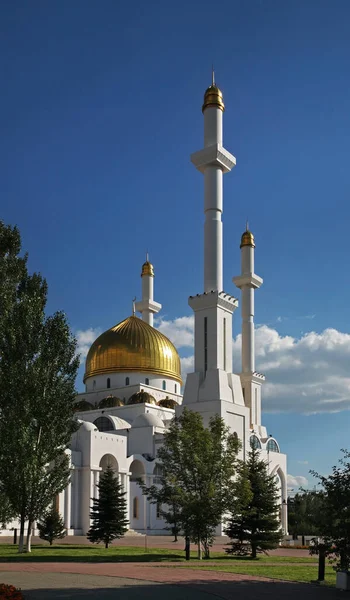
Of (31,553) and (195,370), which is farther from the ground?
(195,370)

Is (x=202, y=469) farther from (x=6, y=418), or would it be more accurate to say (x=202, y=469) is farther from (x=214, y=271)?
(x=214, y=271)

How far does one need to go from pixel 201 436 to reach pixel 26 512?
23.4 ft

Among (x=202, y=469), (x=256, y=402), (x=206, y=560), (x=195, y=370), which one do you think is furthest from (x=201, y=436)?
(x=256, y=402)

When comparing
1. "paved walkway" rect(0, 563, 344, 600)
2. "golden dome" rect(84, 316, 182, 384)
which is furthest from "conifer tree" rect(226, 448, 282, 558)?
"golden dome" rect(84, 316, 182, 384)

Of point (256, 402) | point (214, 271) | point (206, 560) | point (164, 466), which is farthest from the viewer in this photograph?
point (256, 402)

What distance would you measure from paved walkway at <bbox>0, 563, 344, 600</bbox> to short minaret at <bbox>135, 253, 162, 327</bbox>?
43526mm

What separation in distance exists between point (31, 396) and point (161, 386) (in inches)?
1236

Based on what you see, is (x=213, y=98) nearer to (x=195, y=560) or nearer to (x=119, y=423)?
(x=119, y=423)

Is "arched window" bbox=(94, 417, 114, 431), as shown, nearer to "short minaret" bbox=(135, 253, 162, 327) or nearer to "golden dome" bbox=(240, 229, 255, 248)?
"short minaret" bbox=(135, 253, 162, 327)

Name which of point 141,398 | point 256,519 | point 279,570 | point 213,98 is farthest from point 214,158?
point 279,570

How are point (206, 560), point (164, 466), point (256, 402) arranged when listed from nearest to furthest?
point (206, 560), point (164, 466), point (256, 402)

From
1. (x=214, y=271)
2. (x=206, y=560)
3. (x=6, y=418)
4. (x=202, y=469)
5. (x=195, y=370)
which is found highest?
(x=214, y=271)

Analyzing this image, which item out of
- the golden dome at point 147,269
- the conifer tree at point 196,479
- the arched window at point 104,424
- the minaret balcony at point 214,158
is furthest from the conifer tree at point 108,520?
the golden dome at point 147,269

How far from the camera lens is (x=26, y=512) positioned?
88.9 feet
